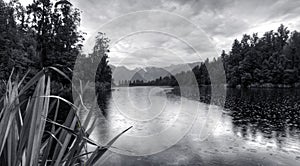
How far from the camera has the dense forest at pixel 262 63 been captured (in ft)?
182

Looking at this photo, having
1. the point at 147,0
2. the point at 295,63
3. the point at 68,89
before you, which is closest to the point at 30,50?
the point at 68,89

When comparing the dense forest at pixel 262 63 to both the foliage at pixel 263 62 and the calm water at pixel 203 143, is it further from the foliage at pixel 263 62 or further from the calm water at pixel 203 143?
the calm water at pixel 203 143

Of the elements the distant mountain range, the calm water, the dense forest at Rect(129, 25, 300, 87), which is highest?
the dense forest at Rect(129, 25, 300, 87)

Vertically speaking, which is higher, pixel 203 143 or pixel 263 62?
pixel 263 62

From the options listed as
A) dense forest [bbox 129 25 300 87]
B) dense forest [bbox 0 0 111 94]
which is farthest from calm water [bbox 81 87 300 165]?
dense forest [bbox 129 25 300 87]

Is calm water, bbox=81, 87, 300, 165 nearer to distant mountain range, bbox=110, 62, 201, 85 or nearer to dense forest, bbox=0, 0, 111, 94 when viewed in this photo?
distant mountain range, bbox=110, 62, 201, 85

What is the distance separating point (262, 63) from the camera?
197 ft

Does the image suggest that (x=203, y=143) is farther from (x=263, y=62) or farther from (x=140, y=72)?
(x=263, y=62)

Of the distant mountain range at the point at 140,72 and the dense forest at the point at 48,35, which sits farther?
the dense forest at the point at 48,35

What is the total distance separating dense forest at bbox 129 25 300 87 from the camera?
55362 mm

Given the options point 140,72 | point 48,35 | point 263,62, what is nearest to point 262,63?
point 263,62

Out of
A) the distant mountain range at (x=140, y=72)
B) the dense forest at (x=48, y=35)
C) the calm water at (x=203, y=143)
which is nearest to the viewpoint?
the distant mountain range at (x=140, y=72)

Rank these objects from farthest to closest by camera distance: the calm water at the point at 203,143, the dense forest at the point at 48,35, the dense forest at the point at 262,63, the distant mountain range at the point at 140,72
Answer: the dense forest at the point at 262,63 < the dense forest at the point at 48,35 < the calm water at the point at 203,143 < the distant mountain range at the point at 140,72

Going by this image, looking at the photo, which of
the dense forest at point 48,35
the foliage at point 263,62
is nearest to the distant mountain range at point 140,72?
the dense forest at point 48,35
